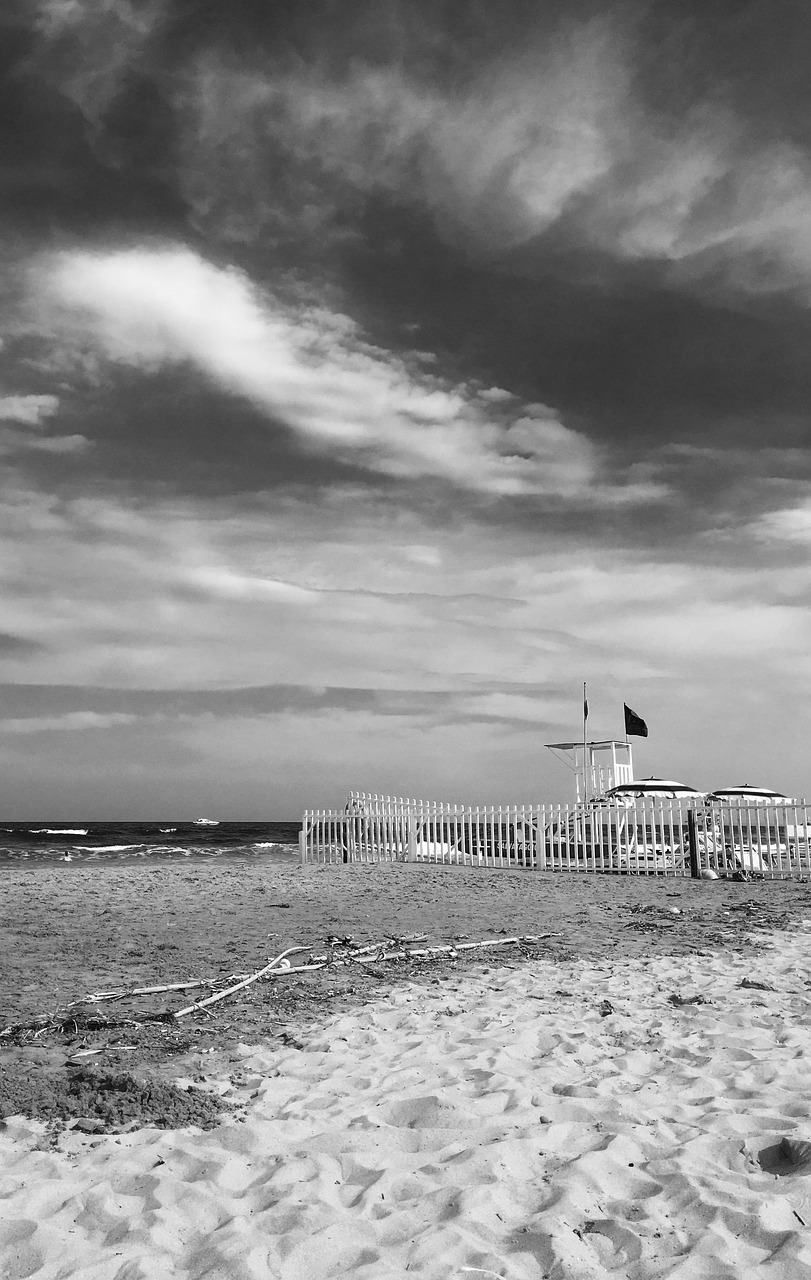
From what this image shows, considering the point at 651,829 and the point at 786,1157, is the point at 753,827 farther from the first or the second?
the point at 786,1157

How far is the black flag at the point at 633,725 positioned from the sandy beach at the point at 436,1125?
1680 cm

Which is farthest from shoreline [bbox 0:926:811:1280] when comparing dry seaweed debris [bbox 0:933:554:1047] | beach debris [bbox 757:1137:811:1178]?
dry seaweed debris [bbox 0:933:554:1047]

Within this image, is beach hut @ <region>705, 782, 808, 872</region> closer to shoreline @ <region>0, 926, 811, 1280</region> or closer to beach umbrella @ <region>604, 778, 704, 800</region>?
beach umbrella @ <region>604, 778, 704, 800</region>

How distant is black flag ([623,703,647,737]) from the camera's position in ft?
82.8

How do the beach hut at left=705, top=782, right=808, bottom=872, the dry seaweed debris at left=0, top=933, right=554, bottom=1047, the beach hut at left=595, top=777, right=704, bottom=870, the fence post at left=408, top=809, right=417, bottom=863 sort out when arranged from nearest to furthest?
the dry seaweed debris at left=0, top=933, right=554, bottom=1047 → the beach hut at left=705, top=782, right=808, bottom=872 → the beach hut at left=595, top=777, right=704, bottom=870 → the fence post at left=408, top=809, right=417, bottom=863

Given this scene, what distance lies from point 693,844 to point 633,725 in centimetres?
815

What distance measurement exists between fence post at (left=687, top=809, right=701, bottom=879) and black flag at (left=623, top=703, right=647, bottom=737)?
752 centimetres

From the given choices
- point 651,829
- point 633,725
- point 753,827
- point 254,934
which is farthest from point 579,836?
point 254,934

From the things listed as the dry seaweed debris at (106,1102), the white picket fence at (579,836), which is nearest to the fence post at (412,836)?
the white picket fence at (579,836)

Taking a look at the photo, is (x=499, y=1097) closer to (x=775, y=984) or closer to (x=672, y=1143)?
(x=672, y=1143)

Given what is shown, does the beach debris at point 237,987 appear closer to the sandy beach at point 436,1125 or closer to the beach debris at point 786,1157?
the sandy beach at point 436,1125

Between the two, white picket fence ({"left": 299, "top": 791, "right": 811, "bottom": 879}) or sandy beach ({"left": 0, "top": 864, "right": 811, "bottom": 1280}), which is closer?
sandy beach ({"left": 0, "top": 864, "right": 811, "bottom": 1280})

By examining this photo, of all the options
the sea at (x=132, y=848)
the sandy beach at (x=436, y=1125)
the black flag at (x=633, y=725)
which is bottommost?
the sea at (x=132, y=848)

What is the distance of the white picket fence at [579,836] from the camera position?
17469 mm
